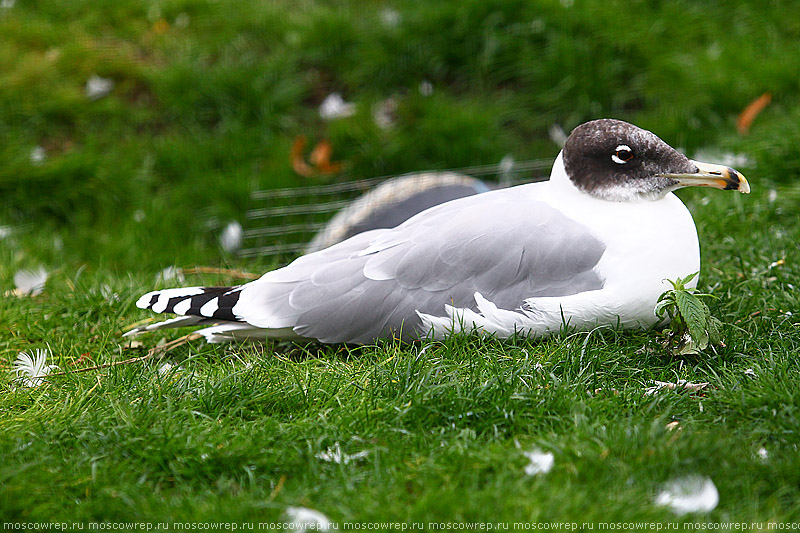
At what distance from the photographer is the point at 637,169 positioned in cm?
318

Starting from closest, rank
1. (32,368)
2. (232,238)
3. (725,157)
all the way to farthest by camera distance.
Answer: (32,368)
(725,157)
(232,238)

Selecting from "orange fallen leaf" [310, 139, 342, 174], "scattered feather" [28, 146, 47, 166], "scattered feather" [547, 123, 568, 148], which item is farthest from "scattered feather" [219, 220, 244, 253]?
"scattered feather" [547, 123, 568, 148]

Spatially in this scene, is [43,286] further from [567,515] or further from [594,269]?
[567,515]

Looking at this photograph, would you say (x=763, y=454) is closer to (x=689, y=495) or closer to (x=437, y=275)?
(x=689, y=495)

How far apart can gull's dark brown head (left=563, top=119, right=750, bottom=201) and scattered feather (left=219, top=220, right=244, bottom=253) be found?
8.87 ft

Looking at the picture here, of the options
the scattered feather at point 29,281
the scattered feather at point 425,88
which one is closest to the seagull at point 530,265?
the scattered feather at point 29,281

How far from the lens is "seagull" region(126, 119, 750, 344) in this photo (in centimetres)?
306

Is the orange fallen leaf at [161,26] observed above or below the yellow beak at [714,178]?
above

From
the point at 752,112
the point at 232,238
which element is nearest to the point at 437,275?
the point at 232,238

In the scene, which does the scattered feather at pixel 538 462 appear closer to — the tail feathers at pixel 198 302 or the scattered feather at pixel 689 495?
the scattered feather at pixel 689 495

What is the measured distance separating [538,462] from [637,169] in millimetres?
1317

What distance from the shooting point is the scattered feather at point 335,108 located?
20.1 ft

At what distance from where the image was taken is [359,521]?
2219 millimetres

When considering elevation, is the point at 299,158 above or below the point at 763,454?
above
